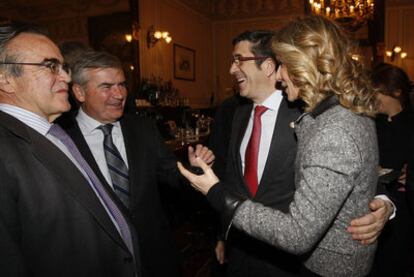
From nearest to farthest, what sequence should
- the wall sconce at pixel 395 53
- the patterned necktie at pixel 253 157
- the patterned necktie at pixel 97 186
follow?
the patterned necktie at pixel 97 186, the patterned necktie at pixel 253 157, the wall sconce at pixel 395 53

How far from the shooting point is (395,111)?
262cm

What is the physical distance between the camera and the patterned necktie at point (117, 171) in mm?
1883

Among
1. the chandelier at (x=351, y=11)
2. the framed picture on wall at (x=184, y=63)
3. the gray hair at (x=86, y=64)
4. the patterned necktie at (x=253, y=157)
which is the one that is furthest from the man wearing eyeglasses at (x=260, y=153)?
the framed picture on wall at (x=184, y=63)

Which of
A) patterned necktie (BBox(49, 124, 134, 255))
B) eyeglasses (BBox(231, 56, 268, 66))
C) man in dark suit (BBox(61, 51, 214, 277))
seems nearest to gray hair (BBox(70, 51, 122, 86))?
man in dark suit (BBox(61, 51, 214, 277))

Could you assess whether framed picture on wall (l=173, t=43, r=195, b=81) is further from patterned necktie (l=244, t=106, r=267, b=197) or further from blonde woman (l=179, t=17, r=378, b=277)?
blonde woman (l=179, t=17, r=378, b=277)

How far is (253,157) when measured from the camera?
6.19 feet

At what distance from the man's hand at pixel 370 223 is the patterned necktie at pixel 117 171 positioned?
122 centimetres

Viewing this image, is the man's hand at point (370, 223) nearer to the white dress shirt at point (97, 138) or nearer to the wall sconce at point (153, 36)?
the white dress shirt at point (97, 138)

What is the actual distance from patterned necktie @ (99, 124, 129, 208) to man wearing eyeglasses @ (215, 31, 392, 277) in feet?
2.12

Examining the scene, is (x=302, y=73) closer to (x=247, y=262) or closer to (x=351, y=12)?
(x=247, y=262)

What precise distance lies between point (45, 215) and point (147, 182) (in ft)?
2.77

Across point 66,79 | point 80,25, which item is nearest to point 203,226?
point 66,79

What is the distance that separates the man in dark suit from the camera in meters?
1.90

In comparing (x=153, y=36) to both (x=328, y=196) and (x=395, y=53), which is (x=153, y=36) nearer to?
(x=395, y=53)
